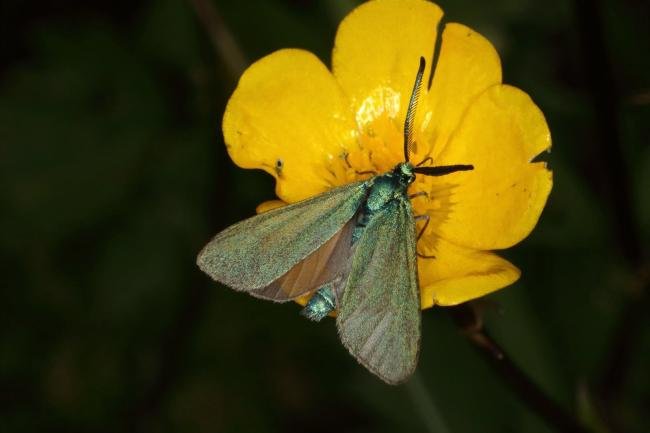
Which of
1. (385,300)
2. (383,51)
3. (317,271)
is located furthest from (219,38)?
(385,300)

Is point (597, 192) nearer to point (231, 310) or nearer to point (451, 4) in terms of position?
point (451, 4)

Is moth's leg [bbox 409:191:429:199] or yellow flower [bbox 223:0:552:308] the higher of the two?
yellow flower [bbox 223:0:552:308]

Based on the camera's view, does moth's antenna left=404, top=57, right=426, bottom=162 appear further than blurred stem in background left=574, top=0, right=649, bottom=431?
No

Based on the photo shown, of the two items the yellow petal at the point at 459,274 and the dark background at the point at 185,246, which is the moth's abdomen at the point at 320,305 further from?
the dark background at the point at 185,246

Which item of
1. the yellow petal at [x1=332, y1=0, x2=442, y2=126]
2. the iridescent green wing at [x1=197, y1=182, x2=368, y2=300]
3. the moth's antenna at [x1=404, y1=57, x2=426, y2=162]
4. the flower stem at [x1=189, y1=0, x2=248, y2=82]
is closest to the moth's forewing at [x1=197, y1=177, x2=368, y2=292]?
the iridescent green wing at [x1=197, y1=182, x2=368, y2=300]

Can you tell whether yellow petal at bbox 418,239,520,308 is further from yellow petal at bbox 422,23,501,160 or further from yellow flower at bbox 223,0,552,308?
yellow petal at bbox 422,23,501,160

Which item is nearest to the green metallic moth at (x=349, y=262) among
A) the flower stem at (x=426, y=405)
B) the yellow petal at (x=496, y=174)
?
the yellow petal at (x=496, y=174)

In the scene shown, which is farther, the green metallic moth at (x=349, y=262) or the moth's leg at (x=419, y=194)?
the moth's leg at (x=419, y=194)

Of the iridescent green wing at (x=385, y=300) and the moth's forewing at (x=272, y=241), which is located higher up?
the moth's forewing at (x=272, y=241)

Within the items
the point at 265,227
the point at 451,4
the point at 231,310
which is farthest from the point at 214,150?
the point at 265,227
